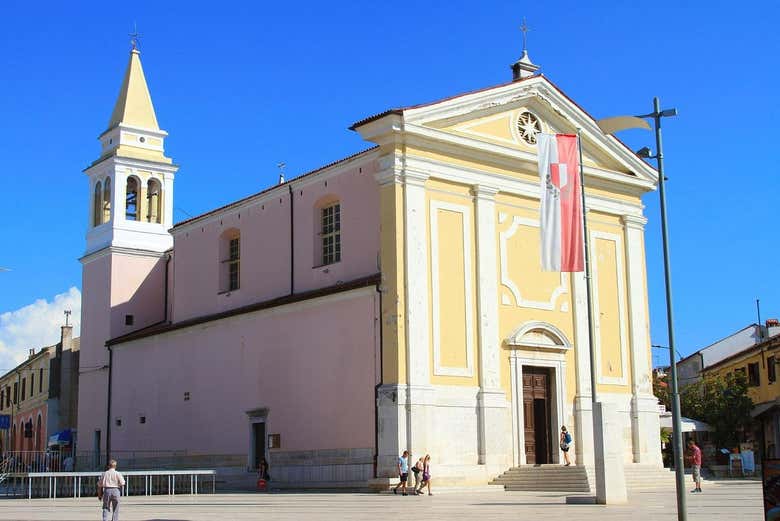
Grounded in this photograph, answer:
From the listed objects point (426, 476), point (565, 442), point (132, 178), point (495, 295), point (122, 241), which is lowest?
point (426, 476)

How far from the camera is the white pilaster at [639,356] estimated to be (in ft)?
110

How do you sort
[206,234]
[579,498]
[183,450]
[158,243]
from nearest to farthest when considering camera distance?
[579,498] → [183,450] → [206,234] → [158,243]

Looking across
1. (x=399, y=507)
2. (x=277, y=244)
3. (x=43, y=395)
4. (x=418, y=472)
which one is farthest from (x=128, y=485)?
(x=43, y=395)

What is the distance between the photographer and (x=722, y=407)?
45.8 m

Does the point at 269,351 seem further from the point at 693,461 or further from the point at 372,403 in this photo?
the point at 693,461

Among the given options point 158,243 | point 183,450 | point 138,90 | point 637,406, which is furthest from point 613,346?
point 138,90

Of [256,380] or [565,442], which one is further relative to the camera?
[256,380]

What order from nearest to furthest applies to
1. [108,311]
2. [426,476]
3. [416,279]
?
[426,476], [416,279], [108,311]

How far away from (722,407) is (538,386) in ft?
57.4

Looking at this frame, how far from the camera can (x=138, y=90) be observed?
46.2 meters

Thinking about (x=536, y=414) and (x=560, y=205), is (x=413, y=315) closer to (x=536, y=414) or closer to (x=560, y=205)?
(x=560, y=205)

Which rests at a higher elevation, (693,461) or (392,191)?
(392,191)

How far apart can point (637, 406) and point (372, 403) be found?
982 cm

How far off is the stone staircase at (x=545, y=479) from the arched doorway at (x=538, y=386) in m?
1.21
